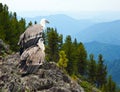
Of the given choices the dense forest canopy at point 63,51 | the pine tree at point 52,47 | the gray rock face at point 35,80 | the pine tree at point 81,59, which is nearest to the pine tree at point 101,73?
the dense forest canopy at point 63,51

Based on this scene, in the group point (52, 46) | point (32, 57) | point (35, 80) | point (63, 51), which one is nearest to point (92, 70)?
point (52, 46)

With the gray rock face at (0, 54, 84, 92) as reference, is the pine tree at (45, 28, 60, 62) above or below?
above

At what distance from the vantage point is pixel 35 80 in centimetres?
2375

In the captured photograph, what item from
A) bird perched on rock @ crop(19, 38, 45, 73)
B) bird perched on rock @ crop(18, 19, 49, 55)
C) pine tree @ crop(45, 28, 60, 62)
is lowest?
bird perched on rock @ crop(19, 38, 45, 73)

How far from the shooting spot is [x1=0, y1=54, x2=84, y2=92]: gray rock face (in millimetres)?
22469

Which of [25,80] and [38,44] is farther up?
[38,44]

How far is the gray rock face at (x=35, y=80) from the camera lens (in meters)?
22.5

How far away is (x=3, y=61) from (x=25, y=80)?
396 centimetres

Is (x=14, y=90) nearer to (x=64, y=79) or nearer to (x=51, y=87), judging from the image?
(x=51, y=87)

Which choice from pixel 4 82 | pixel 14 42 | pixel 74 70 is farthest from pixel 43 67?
pixel 74 70

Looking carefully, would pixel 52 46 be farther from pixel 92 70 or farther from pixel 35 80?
pixel 35 80

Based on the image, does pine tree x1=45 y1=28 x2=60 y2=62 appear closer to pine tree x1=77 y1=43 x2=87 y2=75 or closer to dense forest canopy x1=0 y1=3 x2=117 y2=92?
dense forest canopy x1=0 y1=3 x2=117 y2=92

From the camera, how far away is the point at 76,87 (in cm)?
2658

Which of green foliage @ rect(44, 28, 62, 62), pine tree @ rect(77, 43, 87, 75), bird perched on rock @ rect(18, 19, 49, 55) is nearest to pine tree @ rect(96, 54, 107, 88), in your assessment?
pine tree @ rect(77, 43, 87, 75)
